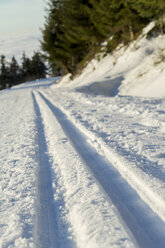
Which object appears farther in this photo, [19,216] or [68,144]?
[68,144]

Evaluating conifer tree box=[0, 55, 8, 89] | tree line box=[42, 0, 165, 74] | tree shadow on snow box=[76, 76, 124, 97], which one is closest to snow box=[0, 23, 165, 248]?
tree shadow on snow box=[76, 76, 124, 97]

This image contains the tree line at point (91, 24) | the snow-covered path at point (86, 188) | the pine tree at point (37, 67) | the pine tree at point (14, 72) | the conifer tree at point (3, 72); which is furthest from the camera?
the pine tree at point (37, 67)

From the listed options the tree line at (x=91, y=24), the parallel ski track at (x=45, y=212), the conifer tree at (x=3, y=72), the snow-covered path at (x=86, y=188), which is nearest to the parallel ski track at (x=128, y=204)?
the snow-covered path at (x=86, y=188)

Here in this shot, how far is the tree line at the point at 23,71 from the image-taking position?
233ft

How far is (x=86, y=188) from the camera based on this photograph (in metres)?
3.31

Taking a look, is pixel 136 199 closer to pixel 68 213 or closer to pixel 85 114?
pixel 68 213

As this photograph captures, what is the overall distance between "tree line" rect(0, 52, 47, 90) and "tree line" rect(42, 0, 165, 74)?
124ft

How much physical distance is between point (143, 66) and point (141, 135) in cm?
1124

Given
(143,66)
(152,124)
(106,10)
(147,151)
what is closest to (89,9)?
(106,10)

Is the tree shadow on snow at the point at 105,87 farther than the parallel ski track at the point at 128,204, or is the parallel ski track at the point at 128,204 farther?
the tree shadow on snow at the point at 105,87

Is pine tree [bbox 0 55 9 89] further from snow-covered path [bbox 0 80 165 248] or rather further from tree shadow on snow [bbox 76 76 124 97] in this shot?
snow-covered path [bbox 0 80 165 248]

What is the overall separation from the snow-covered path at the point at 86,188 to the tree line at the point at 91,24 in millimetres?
13185

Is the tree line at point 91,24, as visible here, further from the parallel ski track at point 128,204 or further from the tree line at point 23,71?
the tree line at point 23,71

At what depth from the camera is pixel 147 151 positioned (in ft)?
14.2
